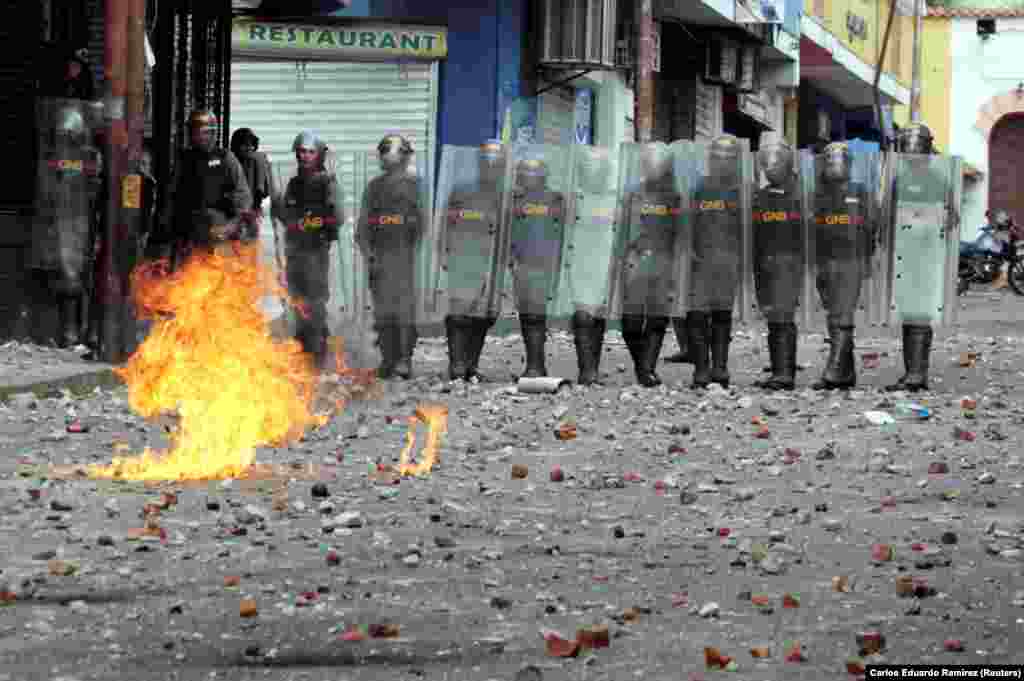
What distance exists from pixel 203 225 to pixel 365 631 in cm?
1317

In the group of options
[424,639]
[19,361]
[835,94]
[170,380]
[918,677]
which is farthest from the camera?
[835,94]

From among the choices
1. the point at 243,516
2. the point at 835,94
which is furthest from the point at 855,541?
the point at 835,94

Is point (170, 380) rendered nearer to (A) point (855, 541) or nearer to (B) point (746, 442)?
(B) point (746, 442)

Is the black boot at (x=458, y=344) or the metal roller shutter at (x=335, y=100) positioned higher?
the metal roller shutter at (x=335, y=100)

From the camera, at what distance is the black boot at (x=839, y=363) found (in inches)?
768

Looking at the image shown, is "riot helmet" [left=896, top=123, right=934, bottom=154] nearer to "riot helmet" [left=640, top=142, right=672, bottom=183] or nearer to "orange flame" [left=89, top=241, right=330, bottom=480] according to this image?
"riot helmet" [left=640, top=142, right=672, bottom=183]

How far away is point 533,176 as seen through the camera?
20.0 meters

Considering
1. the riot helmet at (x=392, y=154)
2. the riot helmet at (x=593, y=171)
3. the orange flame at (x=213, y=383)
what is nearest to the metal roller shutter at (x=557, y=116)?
the riot helmet at (x=392, y=154)

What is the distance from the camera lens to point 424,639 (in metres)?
7.64

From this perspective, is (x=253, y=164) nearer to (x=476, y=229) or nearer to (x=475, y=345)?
(x=476, y=229)

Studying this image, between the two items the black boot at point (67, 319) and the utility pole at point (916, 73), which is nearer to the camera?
the black boot at point (67, 319)

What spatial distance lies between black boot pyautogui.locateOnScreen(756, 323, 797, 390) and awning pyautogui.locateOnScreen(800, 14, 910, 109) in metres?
29.5

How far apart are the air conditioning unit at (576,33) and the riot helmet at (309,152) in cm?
1316

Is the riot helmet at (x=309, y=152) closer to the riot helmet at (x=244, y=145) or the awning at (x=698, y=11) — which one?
the riot helmet at (x=244, y=145)
